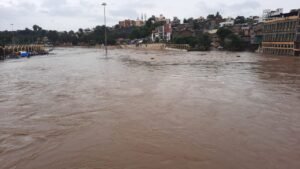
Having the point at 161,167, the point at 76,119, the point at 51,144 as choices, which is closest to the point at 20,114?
the point at 76,119

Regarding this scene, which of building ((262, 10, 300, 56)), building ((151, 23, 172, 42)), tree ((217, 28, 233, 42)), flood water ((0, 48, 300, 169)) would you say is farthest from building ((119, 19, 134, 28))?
flood water ((0, 48, 300, 169))

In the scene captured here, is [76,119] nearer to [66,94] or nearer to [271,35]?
[66,94]

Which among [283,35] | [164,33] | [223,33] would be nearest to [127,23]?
[164,33]

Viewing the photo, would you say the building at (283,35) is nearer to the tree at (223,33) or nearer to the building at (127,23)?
the tree at (223,33)

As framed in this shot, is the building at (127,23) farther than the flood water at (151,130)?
Yes

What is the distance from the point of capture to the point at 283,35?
44.1 m

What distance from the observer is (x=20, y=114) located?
909cm

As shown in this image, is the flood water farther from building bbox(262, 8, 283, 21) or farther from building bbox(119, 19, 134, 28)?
building bbox(119, 19, 134, 28)

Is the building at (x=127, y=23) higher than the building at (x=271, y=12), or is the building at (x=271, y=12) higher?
the building at (x=127, y=23)

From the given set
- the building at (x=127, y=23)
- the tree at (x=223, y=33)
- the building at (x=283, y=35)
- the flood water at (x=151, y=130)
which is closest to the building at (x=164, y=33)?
the tree at (x=223, y=33)

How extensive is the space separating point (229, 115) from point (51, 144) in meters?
5.69

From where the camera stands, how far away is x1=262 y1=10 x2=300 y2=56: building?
40719mm

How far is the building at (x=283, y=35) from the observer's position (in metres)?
40.7

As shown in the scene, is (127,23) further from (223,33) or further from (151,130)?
(151,130)
